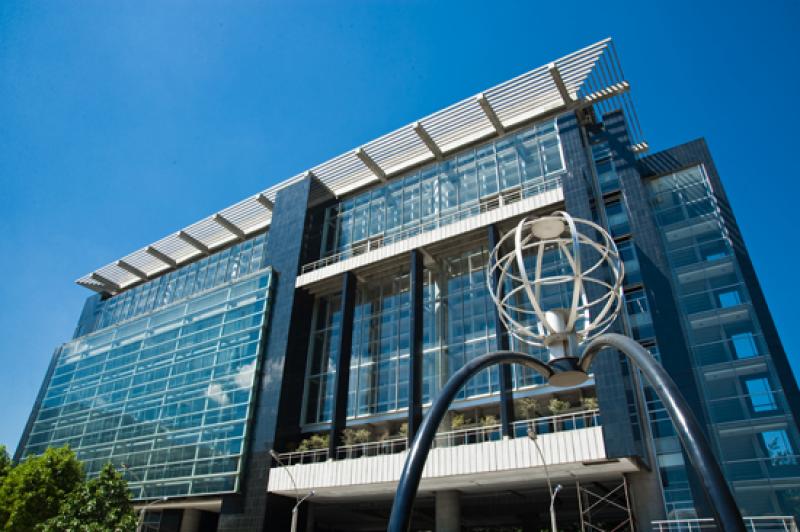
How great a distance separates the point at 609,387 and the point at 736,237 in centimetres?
1413

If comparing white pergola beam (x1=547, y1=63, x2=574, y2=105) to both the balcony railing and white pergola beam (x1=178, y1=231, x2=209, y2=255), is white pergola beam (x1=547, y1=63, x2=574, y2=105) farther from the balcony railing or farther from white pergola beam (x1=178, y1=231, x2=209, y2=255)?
white pergola beam (x1=178, y1=231, x2=209, y2=255)

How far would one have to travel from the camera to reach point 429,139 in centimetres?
4072

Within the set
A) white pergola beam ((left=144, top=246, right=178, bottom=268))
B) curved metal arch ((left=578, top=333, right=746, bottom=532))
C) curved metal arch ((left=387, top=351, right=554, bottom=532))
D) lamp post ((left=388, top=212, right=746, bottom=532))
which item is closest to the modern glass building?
white pergola beam ((left=144, top=246, right=178, bottom=268))

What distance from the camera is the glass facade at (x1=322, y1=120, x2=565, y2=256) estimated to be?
3653cm

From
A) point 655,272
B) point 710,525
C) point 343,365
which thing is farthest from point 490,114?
point 710,525

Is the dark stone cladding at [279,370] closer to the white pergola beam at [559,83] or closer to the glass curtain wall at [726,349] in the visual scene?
the white pergola beam at [559,83]

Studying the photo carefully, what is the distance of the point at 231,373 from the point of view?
39.4 metres

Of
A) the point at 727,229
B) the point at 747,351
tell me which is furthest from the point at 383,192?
the point at 747,351

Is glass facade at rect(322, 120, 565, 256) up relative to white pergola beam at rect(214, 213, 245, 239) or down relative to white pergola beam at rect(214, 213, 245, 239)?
down

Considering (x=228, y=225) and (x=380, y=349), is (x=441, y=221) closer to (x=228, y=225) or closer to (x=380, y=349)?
(x=380, y=349)

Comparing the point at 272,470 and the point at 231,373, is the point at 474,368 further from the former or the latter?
the point at 231,373

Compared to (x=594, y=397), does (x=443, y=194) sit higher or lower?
higher

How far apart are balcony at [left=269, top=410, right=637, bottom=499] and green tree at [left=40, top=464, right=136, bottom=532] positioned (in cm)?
793

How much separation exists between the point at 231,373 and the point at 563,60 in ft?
99.8
